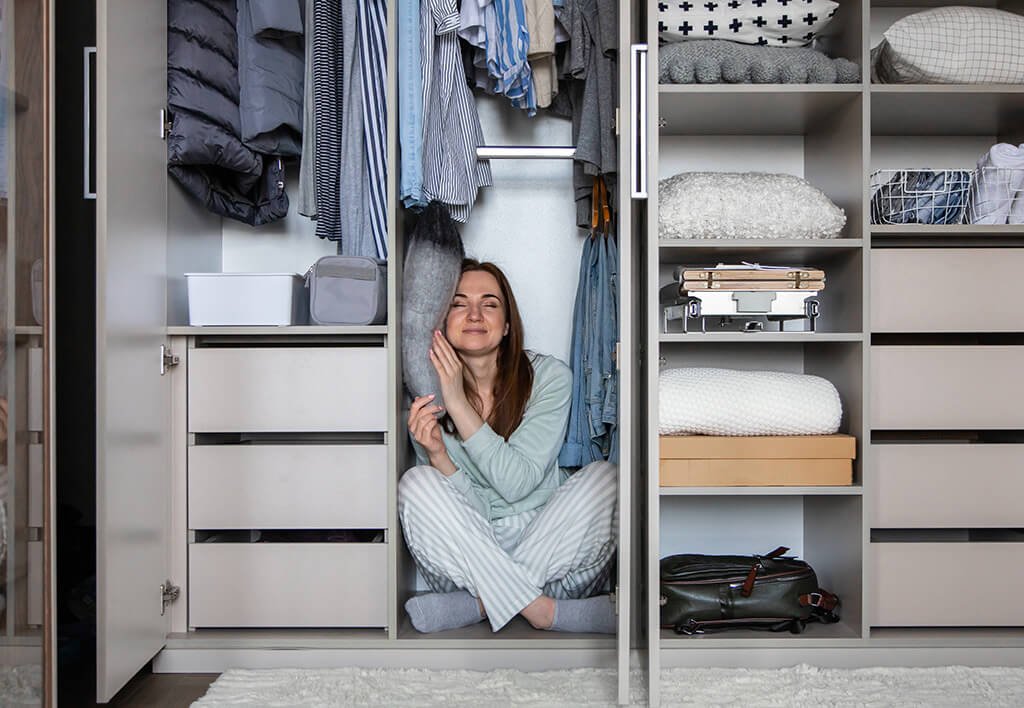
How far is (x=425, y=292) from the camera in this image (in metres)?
2.41

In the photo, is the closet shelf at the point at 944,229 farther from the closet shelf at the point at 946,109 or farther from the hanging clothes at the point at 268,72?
the hanging clothes at the point at 268,72

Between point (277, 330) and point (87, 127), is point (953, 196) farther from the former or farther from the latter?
point (87, 127)

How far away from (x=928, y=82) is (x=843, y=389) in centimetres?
77

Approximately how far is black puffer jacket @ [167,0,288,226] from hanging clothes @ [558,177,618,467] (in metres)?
0.91

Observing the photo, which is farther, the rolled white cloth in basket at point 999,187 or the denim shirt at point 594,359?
the denim shirt at point 594,359

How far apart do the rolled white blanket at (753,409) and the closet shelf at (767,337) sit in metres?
0.13

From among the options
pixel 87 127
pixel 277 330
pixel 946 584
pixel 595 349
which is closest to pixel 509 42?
pixel 595 349

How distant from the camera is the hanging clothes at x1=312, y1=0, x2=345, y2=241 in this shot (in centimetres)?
230

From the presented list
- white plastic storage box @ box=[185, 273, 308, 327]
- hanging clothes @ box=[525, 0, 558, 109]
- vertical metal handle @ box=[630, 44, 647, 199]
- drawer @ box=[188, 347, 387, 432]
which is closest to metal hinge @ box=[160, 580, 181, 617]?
drawer @ box=[188, 347, 387, 432]

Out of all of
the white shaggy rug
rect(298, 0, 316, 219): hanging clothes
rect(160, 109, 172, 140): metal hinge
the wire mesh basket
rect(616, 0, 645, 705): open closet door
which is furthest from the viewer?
rect(298, 0, 316, 219): hanging clothes

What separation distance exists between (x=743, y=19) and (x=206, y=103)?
1327 millimetres

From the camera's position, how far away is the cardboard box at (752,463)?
2217 millimetres

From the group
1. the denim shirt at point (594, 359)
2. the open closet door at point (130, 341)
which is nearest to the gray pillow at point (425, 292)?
the denim shirt at point (594, 359)

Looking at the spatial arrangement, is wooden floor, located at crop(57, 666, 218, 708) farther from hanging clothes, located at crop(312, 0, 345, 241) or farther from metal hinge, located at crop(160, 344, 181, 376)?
hanging clothes, located at crop(312, 0, 345, 241)
